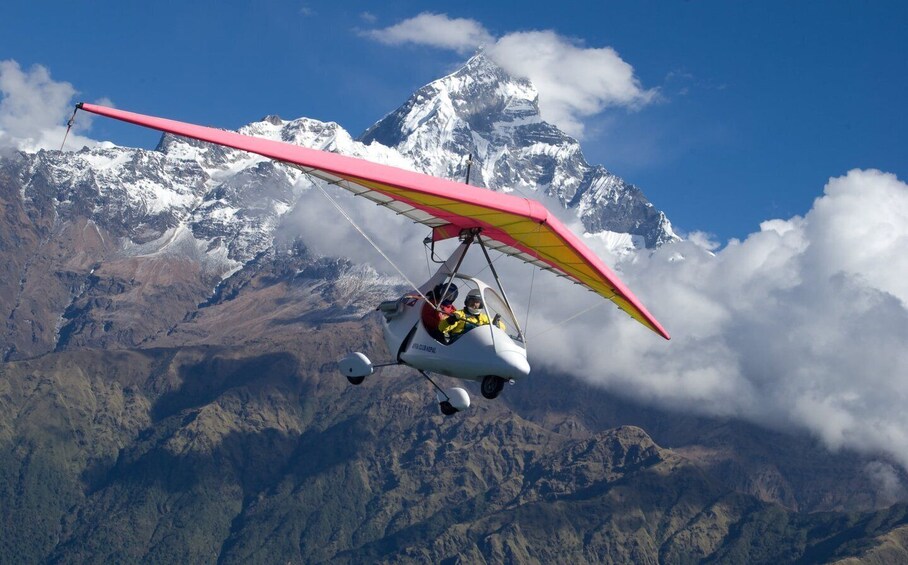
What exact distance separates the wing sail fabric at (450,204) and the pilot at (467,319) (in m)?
3.84

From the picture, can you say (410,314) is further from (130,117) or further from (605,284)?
(130,117)

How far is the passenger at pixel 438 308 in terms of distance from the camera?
181 feet

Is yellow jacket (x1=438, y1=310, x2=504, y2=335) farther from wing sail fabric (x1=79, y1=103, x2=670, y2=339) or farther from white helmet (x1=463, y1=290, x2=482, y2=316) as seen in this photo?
wing sail fabric (x1=79, y1=103, x2=670, y2=339)

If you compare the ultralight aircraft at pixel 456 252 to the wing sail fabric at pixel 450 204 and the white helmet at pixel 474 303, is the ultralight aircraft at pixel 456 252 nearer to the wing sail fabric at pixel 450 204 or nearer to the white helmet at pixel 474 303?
the wing sail fabric at pixel 450 204

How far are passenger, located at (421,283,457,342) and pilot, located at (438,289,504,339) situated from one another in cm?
44

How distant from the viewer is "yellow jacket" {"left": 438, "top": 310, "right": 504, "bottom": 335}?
54031 millimetres

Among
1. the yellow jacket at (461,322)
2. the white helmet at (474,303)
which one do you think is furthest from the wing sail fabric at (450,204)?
the yellow jacket at (461,322)

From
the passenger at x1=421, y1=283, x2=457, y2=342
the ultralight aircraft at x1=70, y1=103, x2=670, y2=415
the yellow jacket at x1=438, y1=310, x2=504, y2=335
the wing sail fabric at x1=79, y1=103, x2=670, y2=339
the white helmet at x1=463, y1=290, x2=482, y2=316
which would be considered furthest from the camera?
the passenger at x1=421, y1=283, x2=457, y2=342

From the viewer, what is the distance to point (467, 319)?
54.2 meters

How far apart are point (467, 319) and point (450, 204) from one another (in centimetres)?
632

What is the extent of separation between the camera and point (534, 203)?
170ft

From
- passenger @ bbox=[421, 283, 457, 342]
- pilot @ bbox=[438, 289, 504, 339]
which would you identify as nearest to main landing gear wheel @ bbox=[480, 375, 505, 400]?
pilot @ bbox=[438, 289, 504, 339]

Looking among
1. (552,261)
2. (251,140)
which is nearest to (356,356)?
(552,261)

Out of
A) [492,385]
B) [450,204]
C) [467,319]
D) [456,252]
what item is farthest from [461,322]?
[450,204]
